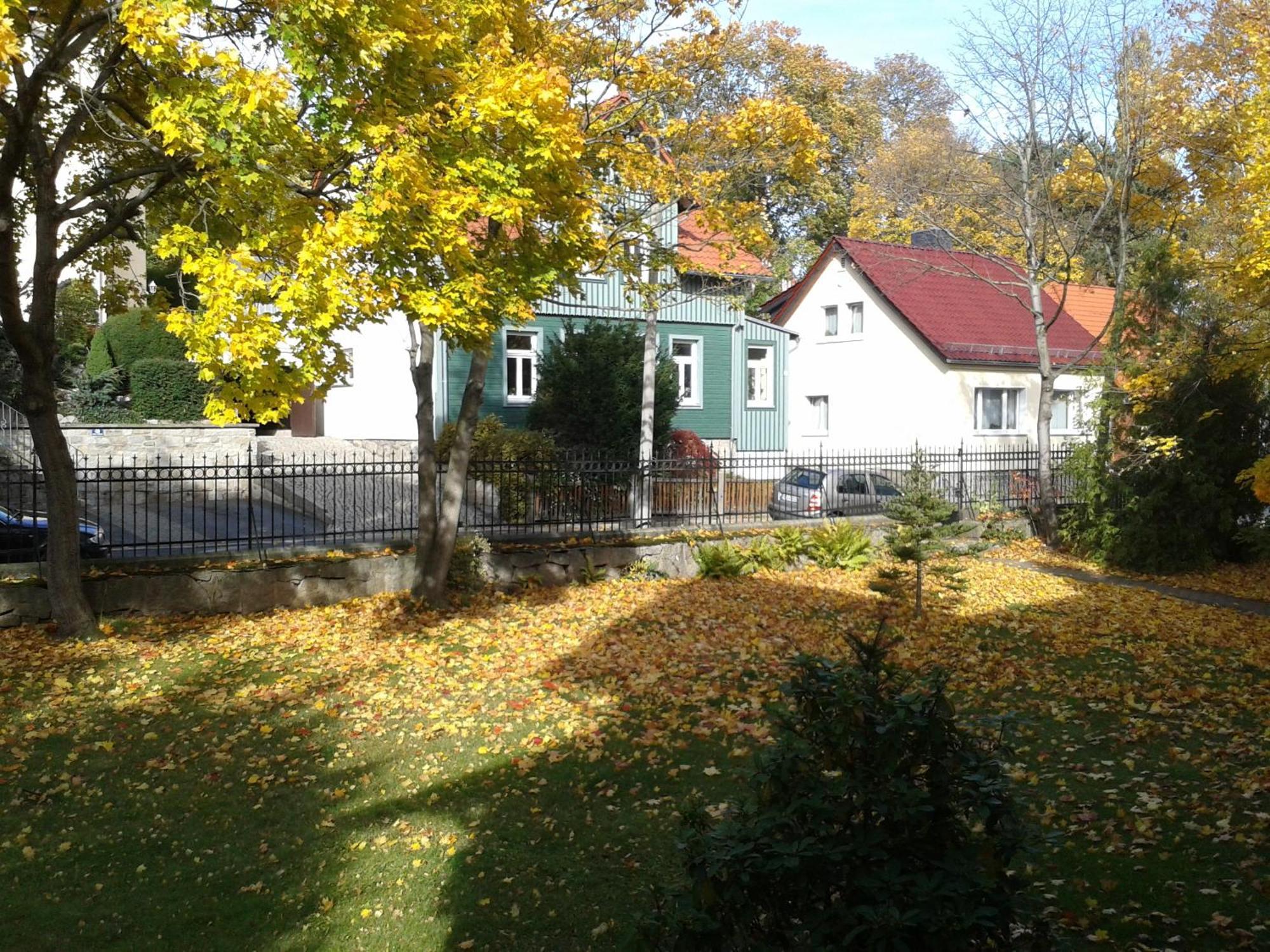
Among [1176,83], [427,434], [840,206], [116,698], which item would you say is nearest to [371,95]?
[427,434]

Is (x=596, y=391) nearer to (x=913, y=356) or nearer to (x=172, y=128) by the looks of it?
(x=913, y=356)

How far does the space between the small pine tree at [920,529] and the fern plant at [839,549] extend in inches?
127

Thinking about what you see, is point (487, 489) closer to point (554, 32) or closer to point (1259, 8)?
point (554, 32)

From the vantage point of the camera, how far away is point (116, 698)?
28.6 ft

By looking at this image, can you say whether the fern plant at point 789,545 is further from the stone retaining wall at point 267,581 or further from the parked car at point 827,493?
the stone retaining wall at point 267,581

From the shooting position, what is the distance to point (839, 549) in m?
15.8

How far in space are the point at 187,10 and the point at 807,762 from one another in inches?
303

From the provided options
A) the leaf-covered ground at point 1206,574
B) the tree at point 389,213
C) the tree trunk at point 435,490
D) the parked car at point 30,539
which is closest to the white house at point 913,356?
the leaf-covered ground at point 1206,574

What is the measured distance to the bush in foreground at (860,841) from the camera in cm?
301

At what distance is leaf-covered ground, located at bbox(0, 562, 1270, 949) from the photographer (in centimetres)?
512

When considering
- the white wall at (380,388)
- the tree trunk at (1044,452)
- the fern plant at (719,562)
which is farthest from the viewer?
the white wall at (380,388)

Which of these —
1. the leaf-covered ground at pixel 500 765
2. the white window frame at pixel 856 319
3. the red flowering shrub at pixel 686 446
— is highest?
the white window frame at pixel 856 319

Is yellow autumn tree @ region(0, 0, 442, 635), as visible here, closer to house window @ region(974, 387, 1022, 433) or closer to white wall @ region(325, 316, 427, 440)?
white wall @ region(325, 316, 427, 440)

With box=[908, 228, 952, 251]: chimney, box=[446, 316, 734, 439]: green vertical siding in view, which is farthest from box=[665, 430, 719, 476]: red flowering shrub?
box=[908, 228, 952, 251]: chimney
